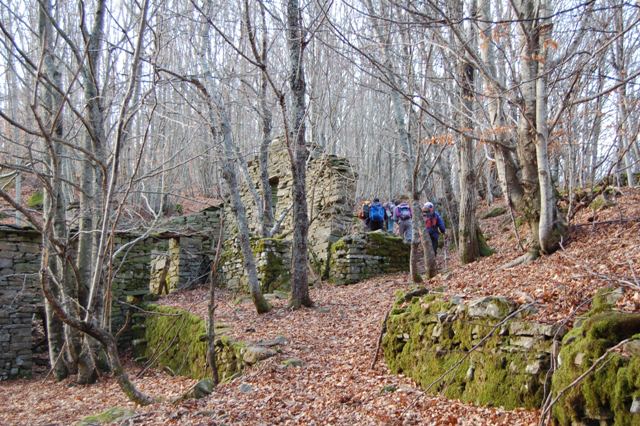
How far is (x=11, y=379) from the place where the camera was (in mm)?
10031

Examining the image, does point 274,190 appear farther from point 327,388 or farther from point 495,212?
point 327,388

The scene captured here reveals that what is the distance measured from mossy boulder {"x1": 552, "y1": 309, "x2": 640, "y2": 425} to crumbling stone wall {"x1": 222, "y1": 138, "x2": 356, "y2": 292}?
9.03m

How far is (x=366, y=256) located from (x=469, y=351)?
26.8 feet

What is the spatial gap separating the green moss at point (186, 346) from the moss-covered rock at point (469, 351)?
2435 mm

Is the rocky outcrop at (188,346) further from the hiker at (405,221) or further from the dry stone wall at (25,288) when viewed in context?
the hiker at (405,221)

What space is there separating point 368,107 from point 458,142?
18.1 meters

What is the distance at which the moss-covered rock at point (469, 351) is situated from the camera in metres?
3.66

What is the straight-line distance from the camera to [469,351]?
3.49 m

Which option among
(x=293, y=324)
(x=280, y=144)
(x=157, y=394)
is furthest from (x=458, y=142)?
(x=280, y=144)

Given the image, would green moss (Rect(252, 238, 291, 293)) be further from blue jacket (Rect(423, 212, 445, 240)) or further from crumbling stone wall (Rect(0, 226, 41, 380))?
crumbling stone wall (Rect(0, 226, 41, 380))

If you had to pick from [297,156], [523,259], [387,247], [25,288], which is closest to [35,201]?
[25,288]

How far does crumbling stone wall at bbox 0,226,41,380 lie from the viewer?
10.2 meters

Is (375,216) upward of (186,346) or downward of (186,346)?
upward

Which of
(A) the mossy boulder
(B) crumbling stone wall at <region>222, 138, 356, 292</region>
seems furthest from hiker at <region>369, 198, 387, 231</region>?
(A) the mossy boulder
